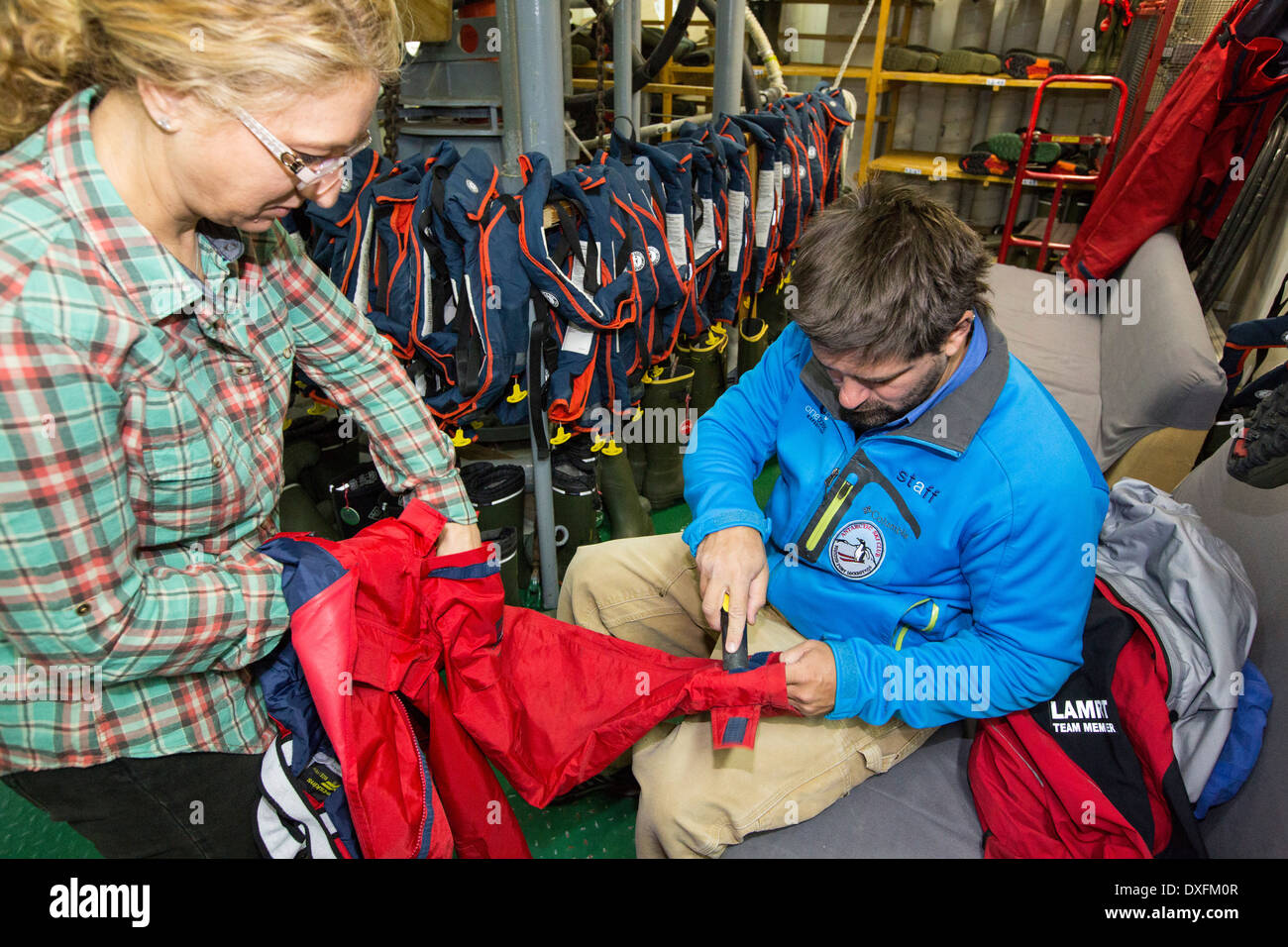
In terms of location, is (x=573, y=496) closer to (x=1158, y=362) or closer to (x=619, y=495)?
(x=619, y=495)

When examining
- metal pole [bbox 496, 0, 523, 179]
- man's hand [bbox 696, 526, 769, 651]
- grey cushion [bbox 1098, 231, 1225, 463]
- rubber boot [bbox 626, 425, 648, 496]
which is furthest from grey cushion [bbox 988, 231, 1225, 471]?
metal pole [bbox 496, 0, 523, 179]

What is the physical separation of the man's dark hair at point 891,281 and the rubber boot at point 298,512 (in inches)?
74.9

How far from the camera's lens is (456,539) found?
1497 millimetres

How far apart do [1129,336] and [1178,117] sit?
1.17 m

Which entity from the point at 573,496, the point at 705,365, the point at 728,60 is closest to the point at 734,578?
the point at 573,496

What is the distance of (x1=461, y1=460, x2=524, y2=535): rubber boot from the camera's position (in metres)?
2.42

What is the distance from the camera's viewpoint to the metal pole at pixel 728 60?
348 cm

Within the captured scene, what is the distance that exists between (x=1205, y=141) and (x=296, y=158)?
3837mm

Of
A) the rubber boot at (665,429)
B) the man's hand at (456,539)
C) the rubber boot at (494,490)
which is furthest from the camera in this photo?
the rubber boot at (665,429)

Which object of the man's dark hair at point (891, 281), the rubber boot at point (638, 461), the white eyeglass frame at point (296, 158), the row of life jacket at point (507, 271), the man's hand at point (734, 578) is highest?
the white eyeglass frame at point (296, 158)

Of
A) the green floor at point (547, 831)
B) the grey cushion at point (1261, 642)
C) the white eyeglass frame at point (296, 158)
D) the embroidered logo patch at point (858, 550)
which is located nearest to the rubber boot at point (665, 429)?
the green floor at point (547, 831)

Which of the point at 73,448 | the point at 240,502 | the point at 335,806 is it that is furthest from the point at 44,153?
the point at 335,806

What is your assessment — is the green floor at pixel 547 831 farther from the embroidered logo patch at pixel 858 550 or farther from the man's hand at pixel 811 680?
the embroidered logo patch at pixel 858 550

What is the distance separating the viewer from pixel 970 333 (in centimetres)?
135
